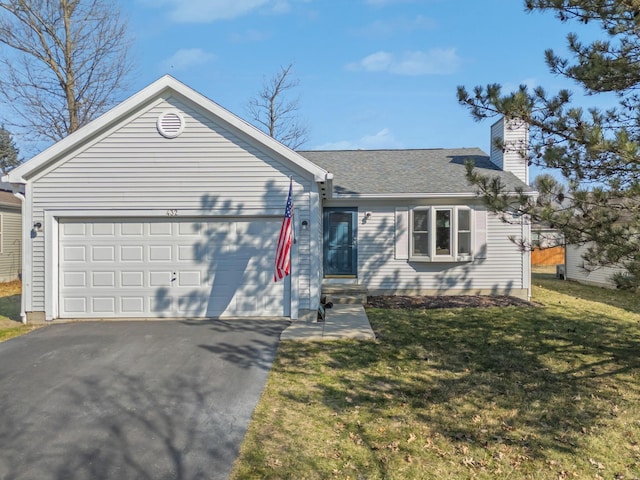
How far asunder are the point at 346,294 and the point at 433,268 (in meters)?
2.86

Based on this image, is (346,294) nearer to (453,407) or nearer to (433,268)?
(433,268)

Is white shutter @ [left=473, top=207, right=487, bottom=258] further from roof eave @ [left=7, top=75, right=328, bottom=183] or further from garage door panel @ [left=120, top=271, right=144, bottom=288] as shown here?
garage door panel @ [left=120, top=271, right=144, bottom=288]

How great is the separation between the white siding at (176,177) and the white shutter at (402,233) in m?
4.03

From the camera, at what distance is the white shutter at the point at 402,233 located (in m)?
11.7

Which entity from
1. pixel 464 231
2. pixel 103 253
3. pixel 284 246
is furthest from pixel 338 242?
pixel 103 253

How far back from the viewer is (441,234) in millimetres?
11578

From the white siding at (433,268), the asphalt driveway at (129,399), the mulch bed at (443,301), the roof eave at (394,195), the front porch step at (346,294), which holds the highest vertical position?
the roof eave at (394,195)

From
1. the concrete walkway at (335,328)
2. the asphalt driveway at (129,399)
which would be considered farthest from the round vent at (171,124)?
the concrete walkway at (335,328)

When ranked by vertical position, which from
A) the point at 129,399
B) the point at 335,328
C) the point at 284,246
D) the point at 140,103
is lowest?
the point at 129,399

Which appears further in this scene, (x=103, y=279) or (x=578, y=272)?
(x=578, y=272)

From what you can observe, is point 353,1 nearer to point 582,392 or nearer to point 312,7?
point 312,7

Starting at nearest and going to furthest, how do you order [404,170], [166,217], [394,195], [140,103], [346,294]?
[140,103]
[166,217]
[346,294]
[394,195]
[404,170]

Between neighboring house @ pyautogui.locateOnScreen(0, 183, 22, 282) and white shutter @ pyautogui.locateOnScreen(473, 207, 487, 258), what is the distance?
55.7ft

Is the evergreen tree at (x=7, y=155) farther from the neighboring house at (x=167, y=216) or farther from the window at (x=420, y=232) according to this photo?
the window at (x=420, y=232)
